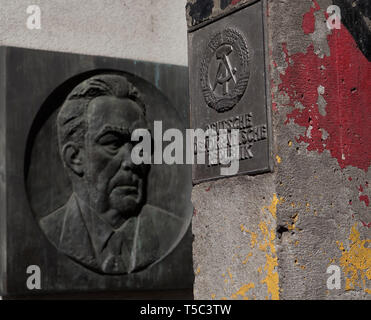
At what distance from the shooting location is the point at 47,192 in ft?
18.1

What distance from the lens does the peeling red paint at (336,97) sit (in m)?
3.54

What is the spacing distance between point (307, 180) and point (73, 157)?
2.52 metres

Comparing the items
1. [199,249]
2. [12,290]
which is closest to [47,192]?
[12,290]

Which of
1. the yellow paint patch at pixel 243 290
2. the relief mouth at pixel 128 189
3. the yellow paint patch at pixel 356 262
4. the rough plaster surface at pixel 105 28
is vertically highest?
the rough plaster surface at pixel 105 28

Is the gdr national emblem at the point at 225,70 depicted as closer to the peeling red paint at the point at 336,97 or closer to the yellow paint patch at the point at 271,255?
the peeling red paint at the point at 336,97

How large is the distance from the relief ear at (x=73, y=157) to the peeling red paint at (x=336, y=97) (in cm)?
246

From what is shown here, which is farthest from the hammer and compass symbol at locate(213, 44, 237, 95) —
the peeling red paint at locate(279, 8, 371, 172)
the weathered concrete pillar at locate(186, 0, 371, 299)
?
the peeling red paint at locate(279, 8, 371, 172)

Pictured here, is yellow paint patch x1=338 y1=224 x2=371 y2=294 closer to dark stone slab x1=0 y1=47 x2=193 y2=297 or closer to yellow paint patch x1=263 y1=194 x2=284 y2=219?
yellow paint patch x1=263 y1=194 x2=284 y2=219

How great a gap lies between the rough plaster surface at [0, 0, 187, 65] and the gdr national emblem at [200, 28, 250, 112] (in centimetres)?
224

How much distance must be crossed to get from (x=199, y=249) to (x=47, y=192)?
76.9 inches

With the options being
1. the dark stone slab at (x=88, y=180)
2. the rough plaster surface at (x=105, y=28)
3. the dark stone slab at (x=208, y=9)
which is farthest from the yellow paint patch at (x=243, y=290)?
the rough plaster surface at (x=105, y=28)

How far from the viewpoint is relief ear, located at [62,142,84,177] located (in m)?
5.61

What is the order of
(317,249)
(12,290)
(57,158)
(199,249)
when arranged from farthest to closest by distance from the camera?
1. (57,158)
2. (12,290)
3. (199,249)
4. (317,249)
